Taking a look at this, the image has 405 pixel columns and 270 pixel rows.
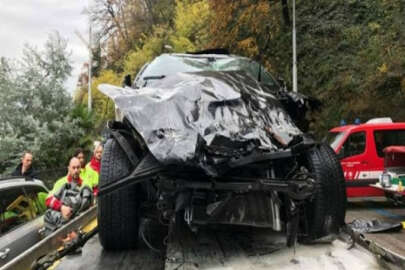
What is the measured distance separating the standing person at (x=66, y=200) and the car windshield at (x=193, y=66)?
1.35 metres

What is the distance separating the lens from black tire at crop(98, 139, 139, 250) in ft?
12.3

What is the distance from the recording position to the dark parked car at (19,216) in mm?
4383

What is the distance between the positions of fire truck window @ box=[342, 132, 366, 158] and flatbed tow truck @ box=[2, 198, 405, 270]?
581cm

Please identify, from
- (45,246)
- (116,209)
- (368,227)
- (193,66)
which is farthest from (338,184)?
(45,246)

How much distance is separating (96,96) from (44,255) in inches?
1535

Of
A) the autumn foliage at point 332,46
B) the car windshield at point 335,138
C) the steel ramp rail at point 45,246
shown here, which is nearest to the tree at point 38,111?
the autumn foliage at point 332,46

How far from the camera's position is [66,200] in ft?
16.4

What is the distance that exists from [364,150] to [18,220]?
6.86m

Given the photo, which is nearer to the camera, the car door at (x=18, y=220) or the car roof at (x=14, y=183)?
the car door at (x=18, y=220)

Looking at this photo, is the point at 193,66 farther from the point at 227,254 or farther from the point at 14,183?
the point at 227,254

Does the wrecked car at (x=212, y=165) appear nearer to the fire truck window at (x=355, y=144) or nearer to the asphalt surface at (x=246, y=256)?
the asphalt surface at (x=246, y=256)

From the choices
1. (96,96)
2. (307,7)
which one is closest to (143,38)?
(96,96)

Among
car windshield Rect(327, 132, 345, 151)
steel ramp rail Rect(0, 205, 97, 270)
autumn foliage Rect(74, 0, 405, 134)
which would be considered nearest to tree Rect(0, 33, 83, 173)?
autumn foliage Rect(74, 0, 405, 134)

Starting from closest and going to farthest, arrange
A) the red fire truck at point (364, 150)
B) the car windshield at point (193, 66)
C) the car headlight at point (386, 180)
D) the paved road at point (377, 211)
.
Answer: the car windshield at point (193, 66) < the car headlight at point (386, 180) < the paved road at point (377, 211) < the red fire truck at point (364, 150)
